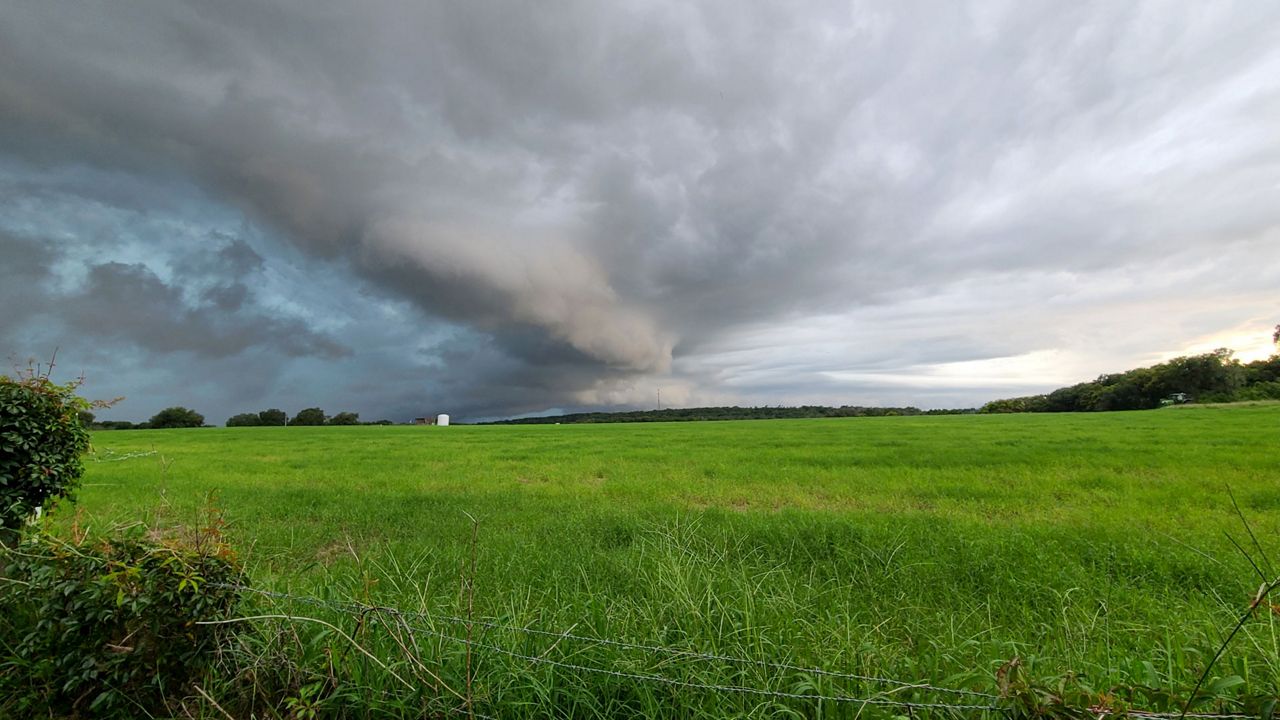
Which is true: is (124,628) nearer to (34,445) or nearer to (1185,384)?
(34,445)

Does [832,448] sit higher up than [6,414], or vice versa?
[6,414]

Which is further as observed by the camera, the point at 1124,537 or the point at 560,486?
the point at 560,486

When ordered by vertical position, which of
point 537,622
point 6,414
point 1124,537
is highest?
point 6,414

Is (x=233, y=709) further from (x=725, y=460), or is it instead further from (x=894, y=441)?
(x=894, y=441)

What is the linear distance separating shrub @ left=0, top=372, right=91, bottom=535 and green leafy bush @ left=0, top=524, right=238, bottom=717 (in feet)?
6.97

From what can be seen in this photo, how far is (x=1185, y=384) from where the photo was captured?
72812 mm

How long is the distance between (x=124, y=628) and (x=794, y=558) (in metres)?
6.20

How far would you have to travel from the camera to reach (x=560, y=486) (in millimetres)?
12953

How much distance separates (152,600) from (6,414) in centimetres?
349

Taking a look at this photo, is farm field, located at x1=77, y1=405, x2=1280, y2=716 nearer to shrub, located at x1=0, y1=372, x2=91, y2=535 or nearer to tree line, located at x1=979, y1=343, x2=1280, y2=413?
shrub, located at x1=0, y1=372, x2=91, y2=535

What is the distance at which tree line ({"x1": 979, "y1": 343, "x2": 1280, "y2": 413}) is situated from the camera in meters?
68.4

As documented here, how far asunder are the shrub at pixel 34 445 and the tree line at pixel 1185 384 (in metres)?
84.6

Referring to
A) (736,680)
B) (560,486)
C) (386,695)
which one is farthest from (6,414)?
(560,486)

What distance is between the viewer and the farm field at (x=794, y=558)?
10.4ft
